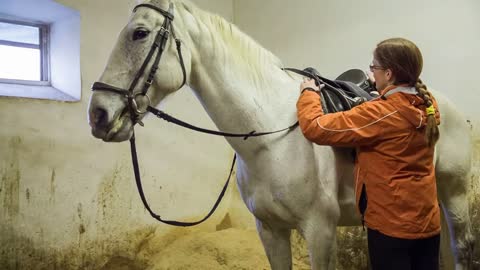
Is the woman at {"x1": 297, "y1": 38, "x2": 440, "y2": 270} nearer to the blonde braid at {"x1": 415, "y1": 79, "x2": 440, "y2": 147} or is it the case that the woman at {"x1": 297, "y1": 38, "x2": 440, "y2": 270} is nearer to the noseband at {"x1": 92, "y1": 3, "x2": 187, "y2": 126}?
the blonde braid at {"x1": 415, "y1": 79, "x2": 440, "y2": 147}

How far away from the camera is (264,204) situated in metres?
1.59

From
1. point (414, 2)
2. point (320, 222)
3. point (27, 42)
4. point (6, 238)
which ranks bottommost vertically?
point (6, 238)

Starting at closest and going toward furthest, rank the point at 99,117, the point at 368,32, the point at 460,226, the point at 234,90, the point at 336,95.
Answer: the point at 99,117, the point at 234,90, the point at 336,95, the point at 460,226, the point at 368,32

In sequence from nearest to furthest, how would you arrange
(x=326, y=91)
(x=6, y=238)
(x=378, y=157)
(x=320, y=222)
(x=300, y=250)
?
(x=378, y=157), (x=320, y=222), (x=326, y=91), (x=6, y=238), (x=300, y=250)

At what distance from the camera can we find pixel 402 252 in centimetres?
128

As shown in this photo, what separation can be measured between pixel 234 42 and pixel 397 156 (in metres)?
0.78

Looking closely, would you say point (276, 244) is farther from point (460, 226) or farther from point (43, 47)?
point (43, 47)

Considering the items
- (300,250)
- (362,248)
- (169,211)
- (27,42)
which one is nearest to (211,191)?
(169,211)

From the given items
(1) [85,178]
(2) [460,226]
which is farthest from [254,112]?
(1) [85,178]

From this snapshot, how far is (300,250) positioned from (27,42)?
264 centimetres

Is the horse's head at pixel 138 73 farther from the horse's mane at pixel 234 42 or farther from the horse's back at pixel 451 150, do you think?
the horse's back at pixel 451 150

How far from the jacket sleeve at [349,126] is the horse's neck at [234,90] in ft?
0.74

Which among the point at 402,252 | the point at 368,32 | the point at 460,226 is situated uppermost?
the point at 368,32

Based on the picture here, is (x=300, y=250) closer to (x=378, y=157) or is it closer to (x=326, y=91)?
(x=326, y=91)
